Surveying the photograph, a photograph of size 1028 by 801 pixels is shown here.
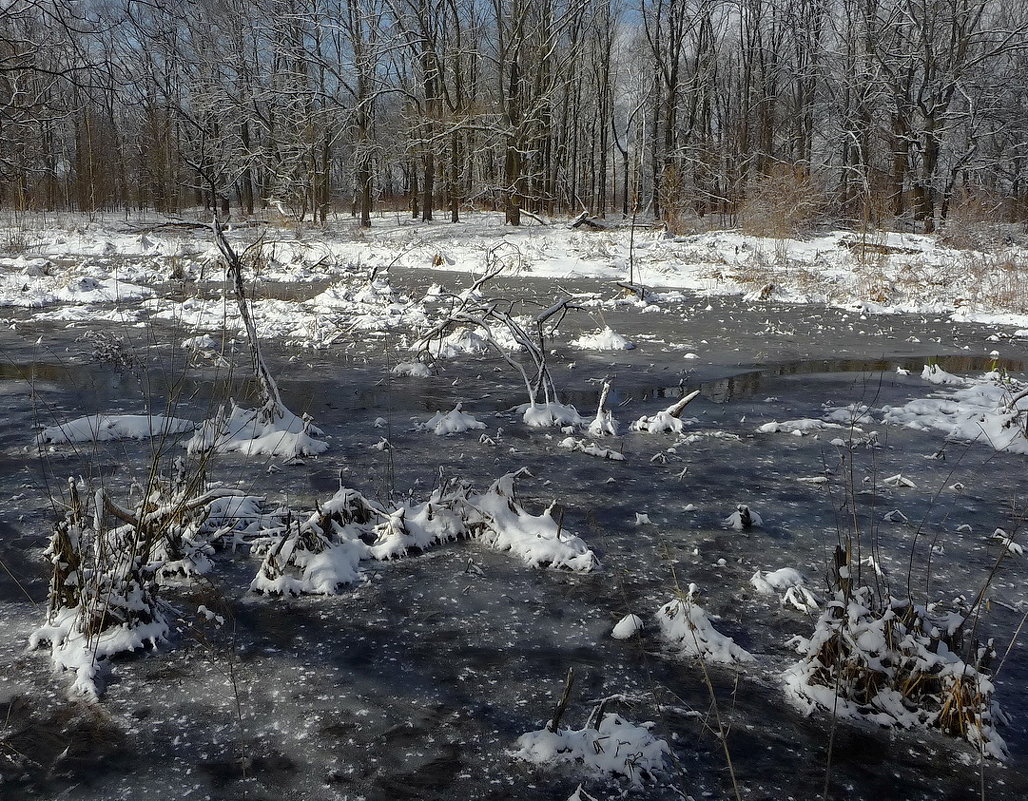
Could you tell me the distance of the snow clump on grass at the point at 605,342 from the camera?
1191cm

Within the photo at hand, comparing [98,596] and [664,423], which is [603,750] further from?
[664,423]

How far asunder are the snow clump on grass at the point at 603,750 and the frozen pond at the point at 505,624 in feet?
0.16

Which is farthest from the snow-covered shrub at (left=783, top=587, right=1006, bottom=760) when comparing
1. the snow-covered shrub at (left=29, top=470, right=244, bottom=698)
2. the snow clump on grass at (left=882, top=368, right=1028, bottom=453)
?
the snow clump on grass at (left=882, top=368, right=1028, bottom=453)

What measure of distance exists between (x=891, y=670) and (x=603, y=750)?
1381mm

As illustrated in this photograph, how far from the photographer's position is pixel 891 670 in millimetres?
3328

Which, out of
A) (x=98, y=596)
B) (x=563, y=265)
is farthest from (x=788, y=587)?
(x=563, y=265)

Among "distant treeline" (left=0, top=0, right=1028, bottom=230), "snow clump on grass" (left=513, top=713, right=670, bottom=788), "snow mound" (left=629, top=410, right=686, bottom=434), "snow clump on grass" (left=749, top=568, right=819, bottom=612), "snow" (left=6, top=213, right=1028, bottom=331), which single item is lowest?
"snow clump on grass" (left=513, top=713, right=670, bottom=788)

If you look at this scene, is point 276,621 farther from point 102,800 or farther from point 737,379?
point 737,379

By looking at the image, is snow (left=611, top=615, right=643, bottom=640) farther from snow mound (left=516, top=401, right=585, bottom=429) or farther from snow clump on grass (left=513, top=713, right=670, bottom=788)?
snow mound (left=516, top=401, right=585, bottom=429)

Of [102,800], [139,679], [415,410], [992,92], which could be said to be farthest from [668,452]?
[992,92]

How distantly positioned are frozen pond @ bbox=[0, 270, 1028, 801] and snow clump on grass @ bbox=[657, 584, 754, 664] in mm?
82

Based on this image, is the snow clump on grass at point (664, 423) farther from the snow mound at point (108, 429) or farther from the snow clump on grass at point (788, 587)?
the snow mound at point (108, 429)

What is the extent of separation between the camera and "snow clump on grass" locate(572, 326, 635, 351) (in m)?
11.9

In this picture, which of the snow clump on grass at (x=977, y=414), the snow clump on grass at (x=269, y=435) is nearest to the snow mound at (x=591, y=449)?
the snow clump on grass at (x=269, y=435)
